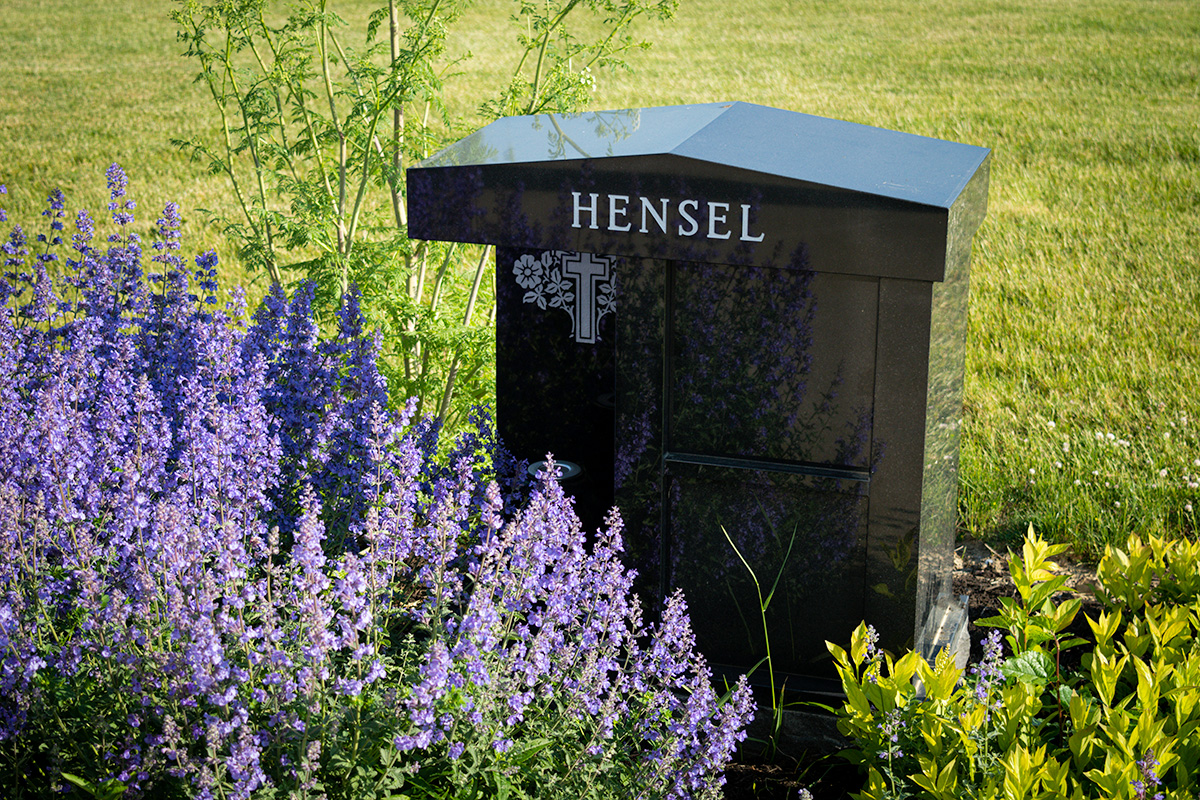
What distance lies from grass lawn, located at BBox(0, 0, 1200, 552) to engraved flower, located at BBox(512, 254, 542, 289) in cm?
201

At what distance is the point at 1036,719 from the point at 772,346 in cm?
116

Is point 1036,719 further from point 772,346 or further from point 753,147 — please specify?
point 753,147

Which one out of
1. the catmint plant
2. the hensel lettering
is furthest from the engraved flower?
the hensel lettering

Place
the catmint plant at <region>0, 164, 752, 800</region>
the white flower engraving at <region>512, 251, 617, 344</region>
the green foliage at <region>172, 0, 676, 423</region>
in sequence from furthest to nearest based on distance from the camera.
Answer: the green foliage at <region>172, 0, 676, 423</region>, the white flower engraving at <region>512, 251, 617, 344</region>, the catmint plant at <region>0, 164, 752, 800</region>

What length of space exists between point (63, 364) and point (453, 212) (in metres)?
1.18

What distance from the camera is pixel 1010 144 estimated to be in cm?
1161

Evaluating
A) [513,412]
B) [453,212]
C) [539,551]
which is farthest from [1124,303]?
[539,551]

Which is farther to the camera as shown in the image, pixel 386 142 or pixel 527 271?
pixel 386 142

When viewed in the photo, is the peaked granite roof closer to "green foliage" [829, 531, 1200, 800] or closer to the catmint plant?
the catmint plant

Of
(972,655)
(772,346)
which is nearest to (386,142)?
(772,346)

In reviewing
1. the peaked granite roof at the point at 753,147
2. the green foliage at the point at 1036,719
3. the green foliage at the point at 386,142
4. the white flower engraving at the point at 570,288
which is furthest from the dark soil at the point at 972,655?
the green foliage at the point at 386,142

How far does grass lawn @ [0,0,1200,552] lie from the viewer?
17.4 ft

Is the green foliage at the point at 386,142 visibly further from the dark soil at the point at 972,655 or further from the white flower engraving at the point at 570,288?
the dark soil at the point at 972,655

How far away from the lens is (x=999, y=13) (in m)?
19.7
